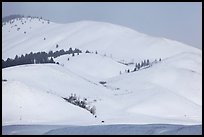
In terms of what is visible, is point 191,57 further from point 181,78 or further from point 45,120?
point 45,120

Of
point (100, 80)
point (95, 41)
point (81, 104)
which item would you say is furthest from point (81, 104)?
point (95, 41)

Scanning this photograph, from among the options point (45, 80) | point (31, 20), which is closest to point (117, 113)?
point (45, 80)

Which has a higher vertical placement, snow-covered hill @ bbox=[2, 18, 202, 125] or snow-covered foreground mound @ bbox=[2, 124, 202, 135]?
snow-covered foreground mound @ bbox=[2, 124, 202, 135]

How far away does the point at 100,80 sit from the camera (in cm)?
6588

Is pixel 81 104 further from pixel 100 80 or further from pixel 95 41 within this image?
pixel 95 41

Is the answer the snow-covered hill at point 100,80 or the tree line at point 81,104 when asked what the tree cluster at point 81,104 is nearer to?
the tree line at point 81,104

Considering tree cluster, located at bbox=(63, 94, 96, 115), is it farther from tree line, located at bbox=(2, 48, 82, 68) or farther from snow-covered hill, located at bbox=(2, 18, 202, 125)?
tree line, located at bbox=(2, 48, 82, 68)

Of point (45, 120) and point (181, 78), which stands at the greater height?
point (45, 120)

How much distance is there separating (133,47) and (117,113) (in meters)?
72.1

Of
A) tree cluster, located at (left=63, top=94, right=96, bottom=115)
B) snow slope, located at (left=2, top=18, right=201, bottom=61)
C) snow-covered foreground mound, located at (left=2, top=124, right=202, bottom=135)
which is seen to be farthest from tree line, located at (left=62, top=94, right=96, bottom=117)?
snow slope, located at (left=2, top=18, right=201, bottom=61)

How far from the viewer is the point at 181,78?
5922 cm

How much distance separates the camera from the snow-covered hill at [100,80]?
29769 millimetres

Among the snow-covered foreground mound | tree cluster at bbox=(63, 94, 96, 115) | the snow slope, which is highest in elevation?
the snow-covered foreground mound

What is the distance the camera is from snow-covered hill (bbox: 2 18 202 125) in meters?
29.8
